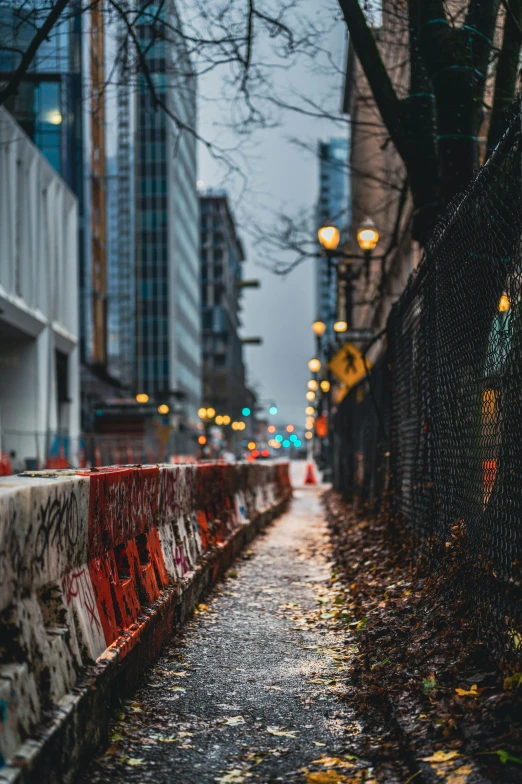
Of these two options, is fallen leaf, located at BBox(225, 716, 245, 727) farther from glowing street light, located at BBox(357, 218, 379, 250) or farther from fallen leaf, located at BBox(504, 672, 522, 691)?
glowing street light, located at BBox(357, 218, 379, 250)

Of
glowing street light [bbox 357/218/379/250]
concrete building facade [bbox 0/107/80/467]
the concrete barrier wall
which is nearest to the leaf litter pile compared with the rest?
the concrete barrier wall

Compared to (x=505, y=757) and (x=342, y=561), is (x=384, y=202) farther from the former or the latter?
(x=505, y=757)

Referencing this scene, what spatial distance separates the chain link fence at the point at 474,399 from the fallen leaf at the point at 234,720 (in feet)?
4.40

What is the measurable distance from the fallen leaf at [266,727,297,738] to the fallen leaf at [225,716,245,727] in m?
0.17

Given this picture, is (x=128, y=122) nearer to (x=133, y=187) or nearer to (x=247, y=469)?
(x=133, y=187)

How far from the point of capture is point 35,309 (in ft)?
127

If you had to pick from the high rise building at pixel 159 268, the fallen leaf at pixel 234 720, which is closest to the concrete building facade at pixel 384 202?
the fallen leaf at pixel 234 720

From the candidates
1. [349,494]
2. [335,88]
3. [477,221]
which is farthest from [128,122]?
[477,221]

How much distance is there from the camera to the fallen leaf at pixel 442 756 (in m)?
Answer: 3.79

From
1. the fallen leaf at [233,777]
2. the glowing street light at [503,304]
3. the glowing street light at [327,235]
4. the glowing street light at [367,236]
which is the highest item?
the glowing street light at [367,236]

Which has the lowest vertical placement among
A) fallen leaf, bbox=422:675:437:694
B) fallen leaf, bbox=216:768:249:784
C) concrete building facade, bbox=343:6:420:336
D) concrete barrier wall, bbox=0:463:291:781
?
fallen leaf, bbox=216:768:249:784

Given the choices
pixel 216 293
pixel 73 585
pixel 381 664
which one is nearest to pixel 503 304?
pixel 381 664

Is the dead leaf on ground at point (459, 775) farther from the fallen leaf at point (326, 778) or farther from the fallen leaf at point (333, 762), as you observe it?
the fallen leaf at point (333, 762)

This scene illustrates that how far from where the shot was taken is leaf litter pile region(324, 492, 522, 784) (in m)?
3.73
